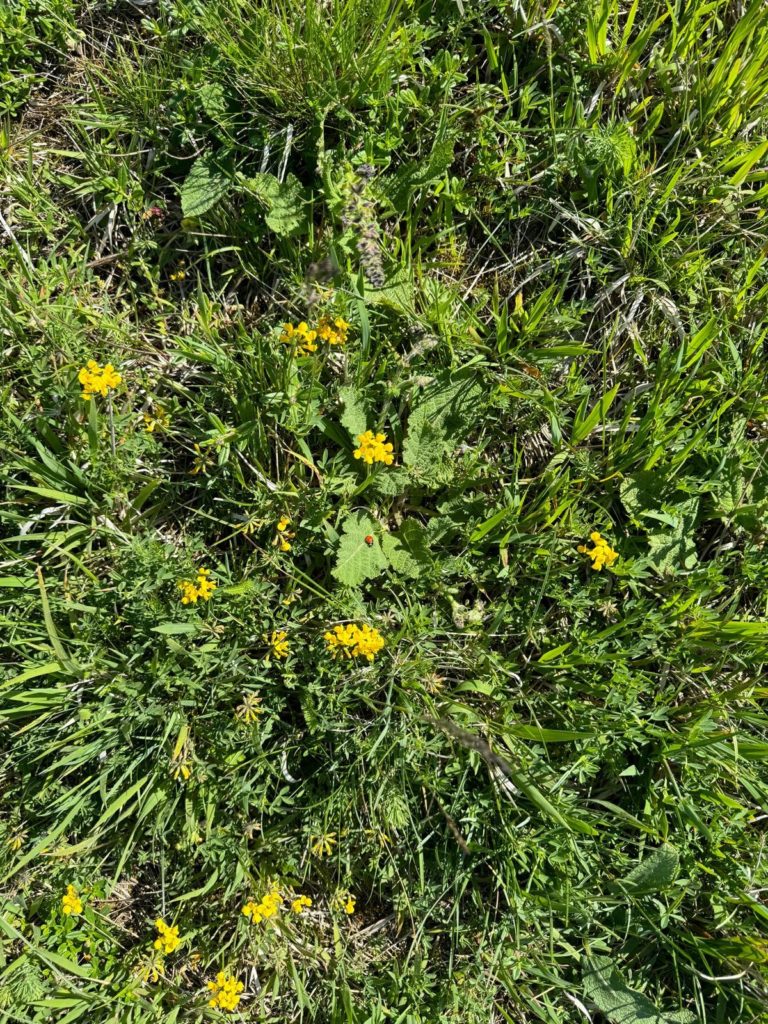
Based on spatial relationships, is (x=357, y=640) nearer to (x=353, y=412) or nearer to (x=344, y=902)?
(x=353, y=412)

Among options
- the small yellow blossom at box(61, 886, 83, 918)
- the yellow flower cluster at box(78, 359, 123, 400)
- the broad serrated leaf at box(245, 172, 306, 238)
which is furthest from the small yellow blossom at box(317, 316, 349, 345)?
the small yellow blossom at box(61, 886, 83, 918)

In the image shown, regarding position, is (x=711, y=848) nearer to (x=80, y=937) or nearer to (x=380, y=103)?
(x=80, y=937)

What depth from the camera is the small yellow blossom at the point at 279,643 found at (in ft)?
9.92

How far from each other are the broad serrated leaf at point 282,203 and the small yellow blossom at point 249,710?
1937 millimetres

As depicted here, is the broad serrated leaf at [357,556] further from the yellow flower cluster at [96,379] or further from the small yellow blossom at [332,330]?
the yellow flower cluster at [96,379]

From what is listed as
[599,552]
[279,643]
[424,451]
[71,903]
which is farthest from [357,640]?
[71,903]

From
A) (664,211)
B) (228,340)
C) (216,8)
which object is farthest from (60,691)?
(664,211)

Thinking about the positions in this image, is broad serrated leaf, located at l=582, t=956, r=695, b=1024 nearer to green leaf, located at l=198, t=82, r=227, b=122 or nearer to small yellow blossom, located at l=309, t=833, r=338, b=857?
small yellow blossom, located at l=309, t=833, r=338, b=857

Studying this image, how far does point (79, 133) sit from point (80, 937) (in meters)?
3.44

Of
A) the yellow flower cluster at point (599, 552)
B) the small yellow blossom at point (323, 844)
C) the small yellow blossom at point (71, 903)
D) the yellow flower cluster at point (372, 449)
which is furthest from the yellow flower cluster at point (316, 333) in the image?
the small yellow blossom at point (71, 903)

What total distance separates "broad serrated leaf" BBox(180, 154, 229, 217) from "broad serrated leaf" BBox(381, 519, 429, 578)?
1606mm

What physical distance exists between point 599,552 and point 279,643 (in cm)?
134

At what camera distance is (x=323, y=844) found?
3117mm

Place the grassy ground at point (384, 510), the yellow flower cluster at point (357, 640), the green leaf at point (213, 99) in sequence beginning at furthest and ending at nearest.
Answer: the green leaf at point (213, 99), the grassy ground at point (384, 510), the yellow flower cluster at point (357, 640)
